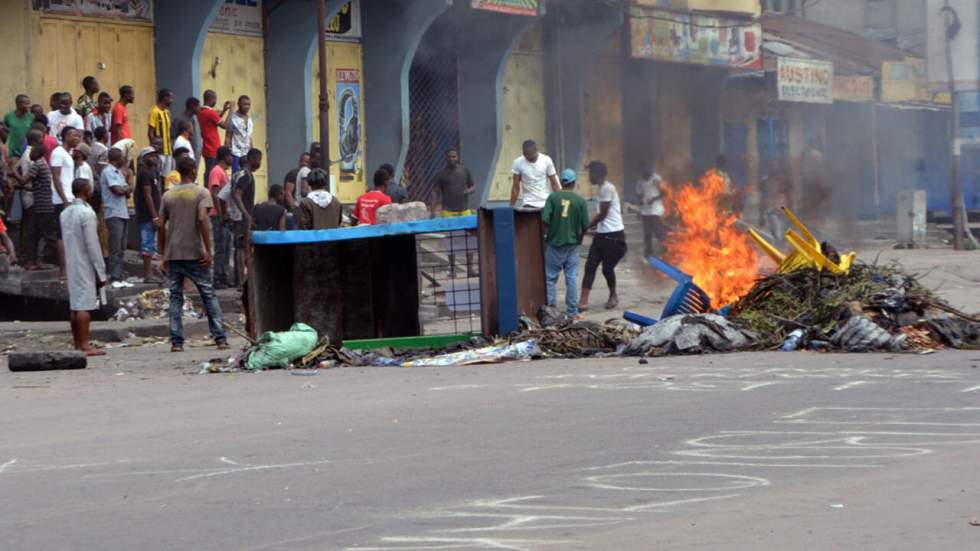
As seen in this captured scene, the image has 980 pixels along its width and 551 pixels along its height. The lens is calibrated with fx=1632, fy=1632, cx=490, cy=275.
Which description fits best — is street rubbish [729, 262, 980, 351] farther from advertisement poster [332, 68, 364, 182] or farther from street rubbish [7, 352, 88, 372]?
advertisement poster [332, 68, 364, 182]

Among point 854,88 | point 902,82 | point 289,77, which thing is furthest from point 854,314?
point 902,82

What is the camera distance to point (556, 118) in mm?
27641

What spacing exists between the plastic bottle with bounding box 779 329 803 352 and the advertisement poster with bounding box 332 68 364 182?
39.4 ft

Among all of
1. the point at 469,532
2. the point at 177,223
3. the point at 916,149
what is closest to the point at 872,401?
the point at 469,532

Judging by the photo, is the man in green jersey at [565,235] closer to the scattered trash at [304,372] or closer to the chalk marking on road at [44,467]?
the scattered trash at [304,372]

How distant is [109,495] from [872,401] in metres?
4.55

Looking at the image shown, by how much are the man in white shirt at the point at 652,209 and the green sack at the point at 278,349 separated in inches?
423

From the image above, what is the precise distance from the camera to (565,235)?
15562mm

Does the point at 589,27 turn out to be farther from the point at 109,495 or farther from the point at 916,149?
the point at 109,495

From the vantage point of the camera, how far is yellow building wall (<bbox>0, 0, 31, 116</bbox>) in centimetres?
1850

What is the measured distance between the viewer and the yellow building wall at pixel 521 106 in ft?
88.8

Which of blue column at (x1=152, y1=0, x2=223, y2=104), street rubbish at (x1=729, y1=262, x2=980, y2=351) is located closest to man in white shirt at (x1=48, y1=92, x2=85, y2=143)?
blue column at (x1=152, y1=0, x2=223, y2=104)

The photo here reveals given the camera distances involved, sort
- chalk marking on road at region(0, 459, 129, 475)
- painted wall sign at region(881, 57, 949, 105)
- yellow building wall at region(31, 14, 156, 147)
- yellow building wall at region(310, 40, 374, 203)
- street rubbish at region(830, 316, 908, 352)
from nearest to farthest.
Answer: chalk marking on road at region(0, 459, 129, 475), street rubbish at region(830, 316, 908, 352), yellow building wall at region(31, 14, 156, 147), yellow building wall at region(310, 40, 374, 203), painted wall sign at region(881, 57, 949, 105)

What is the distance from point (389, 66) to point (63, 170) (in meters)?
8.25
